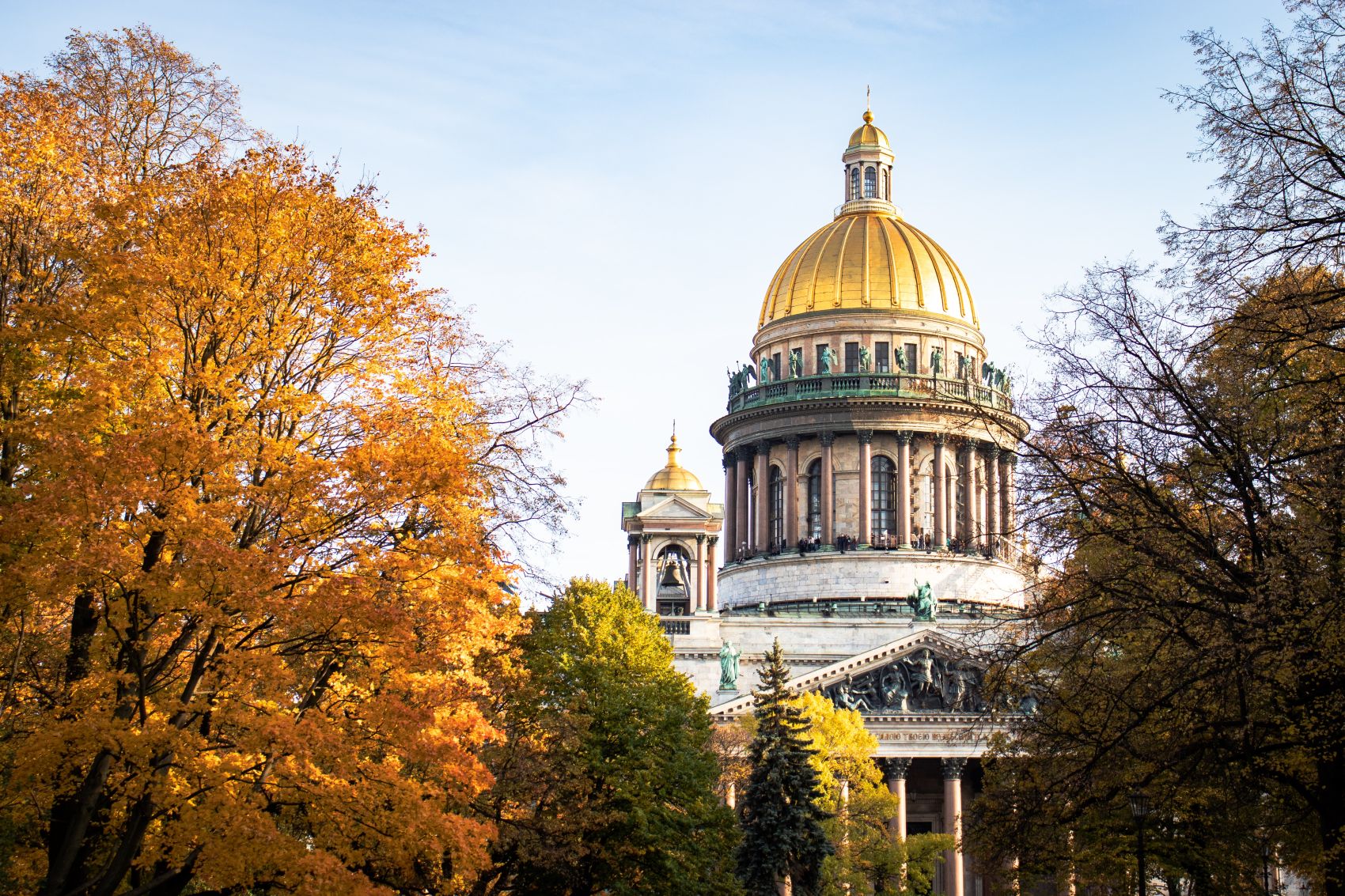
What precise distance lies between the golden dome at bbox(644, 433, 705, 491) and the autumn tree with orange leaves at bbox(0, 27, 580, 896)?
55646mm

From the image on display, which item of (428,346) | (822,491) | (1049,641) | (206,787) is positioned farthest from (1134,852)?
(822,491)

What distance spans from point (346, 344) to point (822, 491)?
7269 centimetres

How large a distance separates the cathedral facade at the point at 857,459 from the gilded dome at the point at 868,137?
15 cm

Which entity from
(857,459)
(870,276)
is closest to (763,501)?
(857,459)

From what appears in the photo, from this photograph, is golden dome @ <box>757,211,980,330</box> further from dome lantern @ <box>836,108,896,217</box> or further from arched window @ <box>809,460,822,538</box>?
arched window @ <box>809,460,822,538</box>

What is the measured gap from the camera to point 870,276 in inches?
4008

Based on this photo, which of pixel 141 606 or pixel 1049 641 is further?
pixel 1049 641

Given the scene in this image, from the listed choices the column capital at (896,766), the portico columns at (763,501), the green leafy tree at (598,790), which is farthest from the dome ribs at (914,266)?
the green leafy tree at (598,790)

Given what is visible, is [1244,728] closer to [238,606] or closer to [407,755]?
[407,755]

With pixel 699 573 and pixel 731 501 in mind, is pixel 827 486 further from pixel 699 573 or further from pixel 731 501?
pixel 699 573

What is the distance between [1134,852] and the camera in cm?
4166

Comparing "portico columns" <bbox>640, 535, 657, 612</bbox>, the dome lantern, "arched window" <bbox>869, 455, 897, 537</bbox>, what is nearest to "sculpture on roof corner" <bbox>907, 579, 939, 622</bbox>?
"portico columns" <bbox>640, 535, 657, 612</bbox>

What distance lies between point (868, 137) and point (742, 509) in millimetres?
24354

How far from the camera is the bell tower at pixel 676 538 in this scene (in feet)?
272
